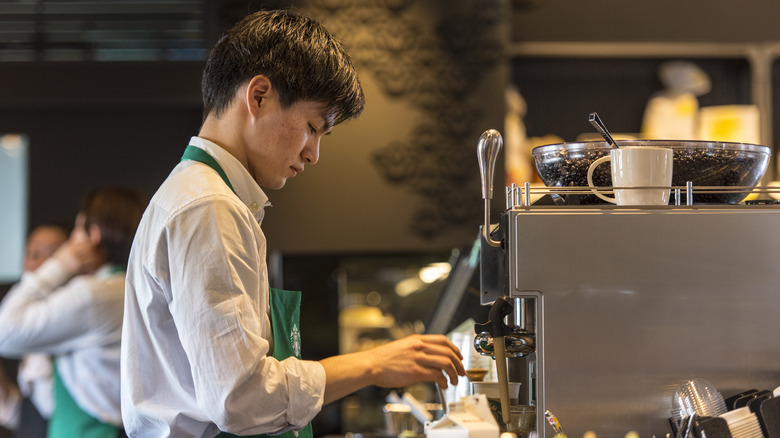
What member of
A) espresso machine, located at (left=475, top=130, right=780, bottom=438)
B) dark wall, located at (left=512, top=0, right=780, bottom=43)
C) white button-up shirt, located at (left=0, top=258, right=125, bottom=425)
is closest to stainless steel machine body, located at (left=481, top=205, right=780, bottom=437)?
espresso machine, located at (left=475, top=130, right=780, bottom=438)

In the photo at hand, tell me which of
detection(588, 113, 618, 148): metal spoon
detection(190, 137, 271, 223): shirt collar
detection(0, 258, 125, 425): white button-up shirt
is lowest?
detection(0, 258, 125, 425): white button-up shirt

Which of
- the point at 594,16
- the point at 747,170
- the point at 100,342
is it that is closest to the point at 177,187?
the point at 747,170

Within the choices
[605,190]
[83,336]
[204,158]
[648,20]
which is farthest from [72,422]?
[648,20]

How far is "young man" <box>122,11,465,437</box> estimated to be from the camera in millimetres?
1101

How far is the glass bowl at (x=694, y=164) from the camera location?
4.09 feet

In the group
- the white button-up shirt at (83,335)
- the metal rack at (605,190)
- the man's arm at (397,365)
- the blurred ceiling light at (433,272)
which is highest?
the metal rack at (605,190)

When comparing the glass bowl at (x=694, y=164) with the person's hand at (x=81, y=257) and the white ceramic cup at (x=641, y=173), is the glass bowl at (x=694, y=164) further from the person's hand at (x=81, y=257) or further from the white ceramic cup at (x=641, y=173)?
the person's hand at (x=81, y=257)

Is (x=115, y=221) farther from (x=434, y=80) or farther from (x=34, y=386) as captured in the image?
(x=434, y=80)

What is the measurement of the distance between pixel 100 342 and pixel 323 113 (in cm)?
179

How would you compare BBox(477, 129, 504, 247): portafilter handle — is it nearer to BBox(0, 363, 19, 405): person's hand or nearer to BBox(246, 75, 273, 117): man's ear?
BBox(246, 75, 273, 117): man's ear

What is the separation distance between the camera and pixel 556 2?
12.2 feet

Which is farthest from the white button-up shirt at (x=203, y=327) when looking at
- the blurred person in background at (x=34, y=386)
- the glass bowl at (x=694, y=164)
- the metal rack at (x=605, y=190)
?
the blurred person in background at (x=34, y=386)

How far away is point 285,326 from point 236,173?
→ 0.81 ft

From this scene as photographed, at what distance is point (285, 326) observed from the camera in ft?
4.28
